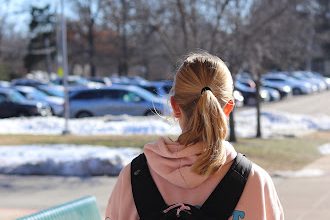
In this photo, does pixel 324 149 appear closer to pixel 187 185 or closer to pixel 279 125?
pixel 279 125

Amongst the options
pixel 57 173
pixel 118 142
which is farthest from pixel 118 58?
pixel 57 173

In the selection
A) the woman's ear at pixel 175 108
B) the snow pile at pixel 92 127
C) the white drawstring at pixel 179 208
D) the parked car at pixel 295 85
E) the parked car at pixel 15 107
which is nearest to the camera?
the white drawstring at pixel 179 208

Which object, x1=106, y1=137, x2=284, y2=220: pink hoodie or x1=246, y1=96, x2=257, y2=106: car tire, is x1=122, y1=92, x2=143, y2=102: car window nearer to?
x1=246, y1=96, x2=257, y2=106: car tire

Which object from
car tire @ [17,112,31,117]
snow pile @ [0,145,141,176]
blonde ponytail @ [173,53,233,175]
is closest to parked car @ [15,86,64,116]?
car tire @ [17,112,31,117]

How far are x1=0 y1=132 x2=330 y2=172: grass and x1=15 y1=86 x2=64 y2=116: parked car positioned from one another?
1463 cm

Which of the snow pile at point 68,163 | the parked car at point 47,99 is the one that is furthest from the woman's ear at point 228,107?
the parked car at point 47,99

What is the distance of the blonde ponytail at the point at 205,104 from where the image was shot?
226 centimetres

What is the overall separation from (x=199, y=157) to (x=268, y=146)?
1412cm

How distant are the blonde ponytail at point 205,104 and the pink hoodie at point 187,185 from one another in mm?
46

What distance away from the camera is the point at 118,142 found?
15.9m

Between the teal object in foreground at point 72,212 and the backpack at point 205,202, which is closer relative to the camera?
the backpack at point 205,202

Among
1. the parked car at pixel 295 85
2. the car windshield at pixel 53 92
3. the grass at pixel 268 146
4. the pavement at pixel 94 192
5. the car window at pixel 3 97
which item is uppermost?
the pavement at pixel 94 192

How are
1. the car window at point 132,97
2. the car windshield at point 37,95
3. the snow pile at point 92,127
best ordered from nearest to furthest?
the snow pile at point 92,127 → the car window at point 132,97 → the car windshield at point 37,95

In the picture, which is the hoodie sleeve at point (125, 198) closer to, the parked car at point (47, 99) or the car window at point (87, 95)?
the car window at point (87, 95)
